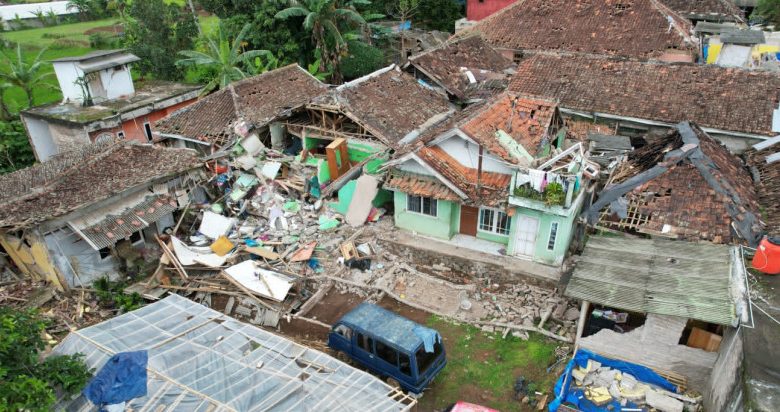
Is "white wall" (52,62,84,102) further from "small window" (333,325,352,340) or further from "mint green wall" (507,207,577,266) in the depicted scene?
"mint green wall" (507,207,577,266)

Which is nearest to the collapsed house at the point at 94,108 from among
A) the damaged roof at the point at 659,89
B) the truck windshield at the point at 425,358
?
the truck windshield at the point at 425,358

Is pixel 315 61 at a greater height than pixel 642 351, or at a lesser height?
greater

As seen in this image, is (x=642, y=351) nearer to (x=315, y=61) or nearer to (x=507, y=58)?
(x=507, y=58)

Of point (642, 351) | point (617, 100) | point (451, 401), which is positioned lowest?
point (451, 401)

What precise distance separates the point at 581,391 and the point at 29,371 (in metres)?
12.4

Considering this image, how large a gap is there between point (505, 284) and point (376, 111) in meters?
10.9

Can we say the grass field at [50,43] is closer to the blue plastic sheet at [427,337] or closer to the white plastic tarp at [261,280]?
Result: the white plastic tarp at [261,280]

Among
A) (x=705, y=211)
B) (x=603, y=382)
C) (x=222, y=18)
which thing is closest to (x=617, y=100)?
(x=705, y=211)

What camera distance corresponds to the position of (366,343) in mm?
12820

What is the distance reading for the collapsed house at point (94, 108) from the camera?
2569 centimetres

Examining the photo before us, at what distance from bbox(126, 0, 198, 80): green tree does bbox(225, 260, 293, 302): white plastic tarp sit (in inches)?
933

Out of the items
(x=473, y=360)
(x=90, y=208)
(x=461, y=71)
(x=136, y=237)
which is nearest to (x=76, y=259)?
(x=90, y=208)

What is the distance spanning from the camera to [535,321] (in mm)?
15273

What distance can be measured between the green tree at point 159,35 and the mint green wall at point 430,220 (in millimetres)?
24590
